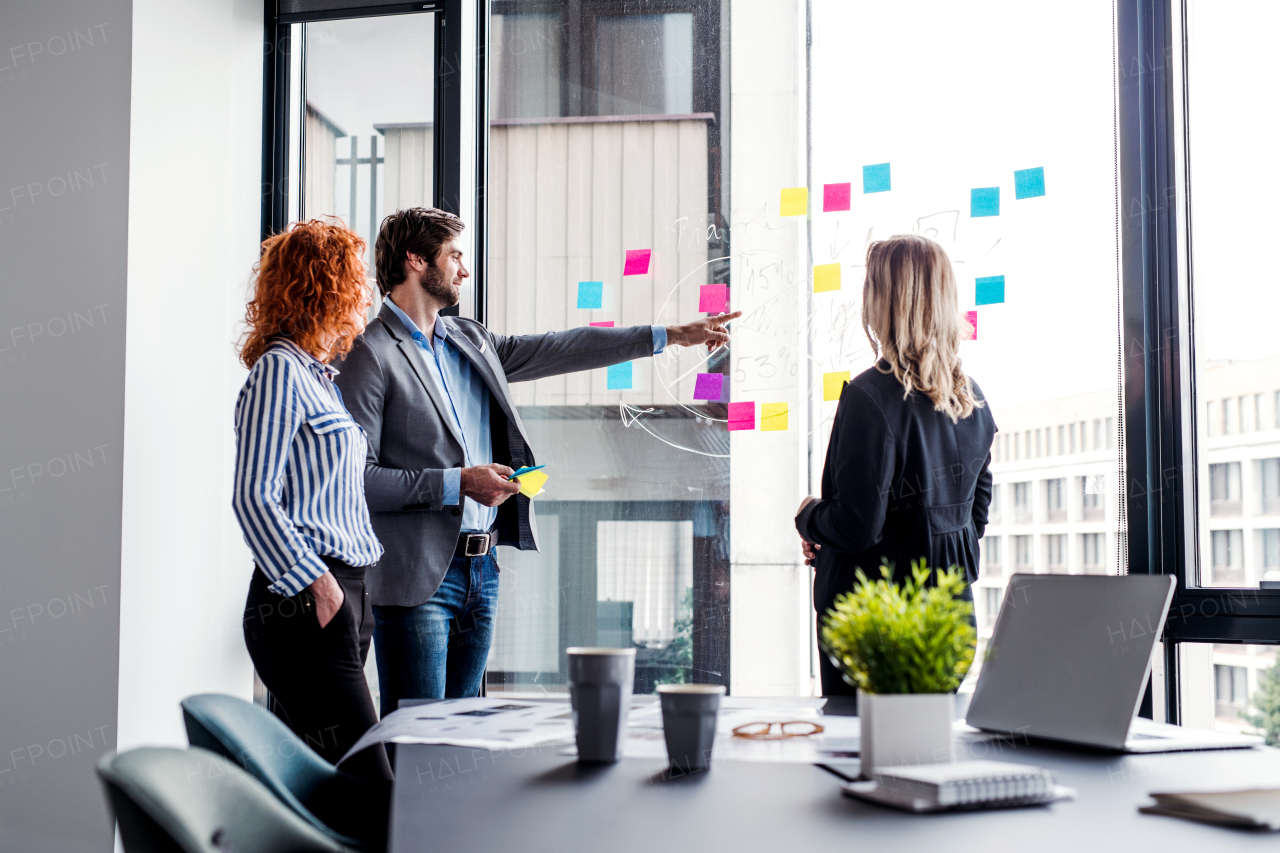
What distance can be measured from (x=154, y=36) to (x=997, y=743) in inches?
107

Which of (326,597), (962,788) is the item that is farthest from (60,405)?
(962,788)

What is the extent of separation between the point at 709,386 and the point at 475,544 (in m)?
0.84

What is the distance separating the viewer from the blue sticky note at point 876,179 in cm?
285

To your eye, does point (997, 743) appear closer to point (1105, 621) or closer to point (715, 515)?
point (1105, 621)

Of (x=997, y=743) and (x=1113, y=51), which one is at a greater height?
(x=1113, y=51)

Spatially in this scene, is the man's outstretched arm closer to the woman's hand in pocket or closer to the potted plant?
the woman's hand in pocket

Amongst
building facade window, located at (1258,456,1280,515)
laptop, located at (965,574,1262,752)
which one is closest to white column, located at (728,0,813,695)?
building facade window, located at (1258,456,1280,515)

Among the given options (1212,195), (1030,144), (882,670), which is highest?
(1030,144)

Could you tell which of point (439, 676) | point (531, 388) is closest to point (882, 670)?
point (439, 676)

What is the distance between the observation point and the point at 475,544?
244 centimetres

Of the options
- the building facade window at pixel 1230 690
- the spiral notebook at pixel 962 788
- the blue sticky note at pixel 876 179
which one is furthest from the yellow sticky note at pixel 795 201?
the spiral notebook at pixel 962 788

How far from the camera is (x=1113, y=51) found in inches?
107

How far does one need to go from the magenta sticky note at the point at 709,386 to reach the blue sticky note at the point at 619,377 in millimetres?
205

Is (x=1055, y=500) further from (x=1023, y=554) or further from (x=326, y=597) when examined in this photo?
(x=326, y=597)
